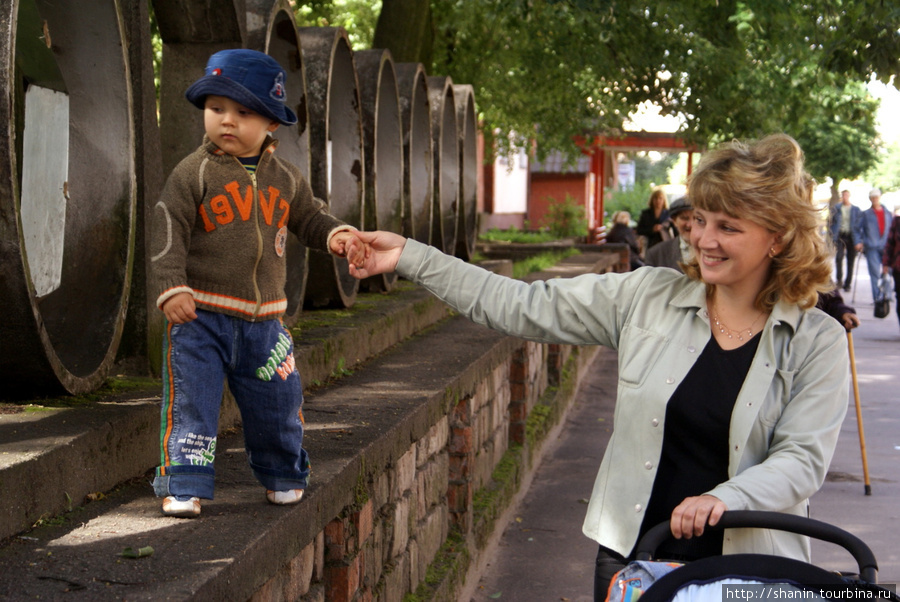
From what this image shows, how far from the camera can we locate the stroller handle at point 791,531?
2242 mm

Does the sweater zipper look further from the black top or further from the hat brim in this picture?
the black top

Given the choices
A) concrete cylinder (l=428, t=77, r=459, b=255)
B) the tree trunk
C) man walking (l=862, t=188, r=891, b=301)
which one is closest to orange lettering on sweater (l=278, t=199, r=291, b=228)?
concrete cylinder (l=428, t=77, r=459, b=255)

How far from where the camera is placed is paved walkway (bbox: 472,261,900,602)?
18.0 ft

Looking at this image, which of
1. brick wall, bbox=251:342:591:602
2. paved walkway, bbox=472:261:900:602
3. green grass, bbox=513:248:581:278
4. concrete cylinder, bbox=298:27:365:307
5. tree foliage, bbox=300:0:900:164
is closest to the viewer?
brick wall, bbox=251:342:591:602

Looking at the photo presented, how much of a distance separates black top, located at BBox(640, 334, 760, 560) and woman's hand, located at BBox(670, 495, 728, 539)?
0.88 feet

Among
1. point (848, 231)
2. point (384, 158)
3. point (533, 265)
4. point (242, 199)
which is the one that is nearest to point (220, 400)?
point (242, 199)

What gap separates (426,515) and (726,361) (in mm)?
2078

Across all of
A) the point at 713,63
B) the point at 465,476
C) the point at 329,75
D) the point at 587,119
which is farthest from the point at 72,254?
the point at 587,119

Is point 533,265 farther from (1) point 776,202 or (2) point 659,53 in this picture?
(1) point 776,202

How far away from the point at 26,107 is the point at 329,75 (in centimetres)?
264

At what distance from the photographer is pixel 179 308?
108 inches

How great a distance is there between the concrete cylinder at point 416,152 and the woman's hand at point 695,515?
5649mm

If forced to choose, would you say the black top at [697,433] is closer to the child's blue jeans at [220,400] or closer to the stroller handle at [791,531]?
the stroller handle at [791,531]

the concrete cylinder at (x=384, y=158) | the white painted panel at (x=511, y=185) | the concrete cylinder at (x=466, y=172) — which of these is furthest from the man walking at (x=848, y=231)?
the concrete cylinder at (x=384, y=158)
